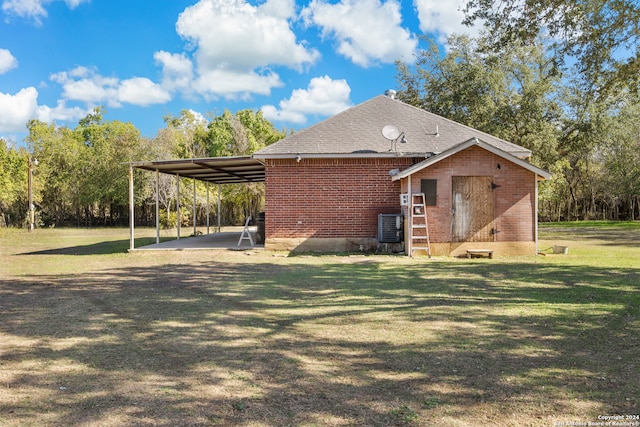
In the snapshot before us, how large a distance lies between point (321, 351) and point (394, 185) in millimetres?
10874

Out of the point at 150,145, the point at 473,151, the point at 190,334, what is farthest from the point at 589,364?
the point at 150,145

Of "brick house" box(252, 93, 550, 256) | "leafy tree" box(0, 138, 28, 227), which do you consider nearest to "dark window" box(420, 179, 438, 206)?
"brick house" box(252, 93, 550, 256)

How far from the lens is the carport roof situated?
15258 mm

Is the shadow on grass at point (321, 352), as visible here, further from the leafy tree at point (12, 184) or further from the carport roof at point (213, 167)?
the leafy tree at point (12, 184)

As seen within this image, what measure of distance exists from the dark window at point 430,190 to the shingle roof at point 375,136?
5.12 ft

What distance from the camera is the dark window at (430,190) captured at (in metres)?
13.9

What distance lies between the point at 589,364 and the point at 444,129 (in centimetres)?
1335

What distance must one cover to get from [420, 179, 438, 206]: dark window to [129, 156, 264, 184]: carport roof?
521cm

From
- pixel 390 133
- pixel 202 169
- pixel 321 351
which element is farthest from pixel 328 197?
pixel 321 351

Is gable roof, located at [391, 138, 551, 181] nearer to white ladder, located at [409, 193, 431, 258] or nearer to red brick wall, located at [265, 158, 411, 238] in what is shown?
white ladder, located at [409, 193, 431, 258]

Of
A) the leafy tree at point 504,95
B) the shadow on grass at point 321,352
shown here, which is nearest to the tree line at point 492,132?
the leafy tree at point 504,95

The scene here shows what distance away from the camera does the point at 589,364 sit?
434 cm

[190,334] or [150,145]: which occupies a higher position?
[150,145]

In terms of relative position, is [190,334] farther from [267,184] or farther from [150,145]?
[150,145]
